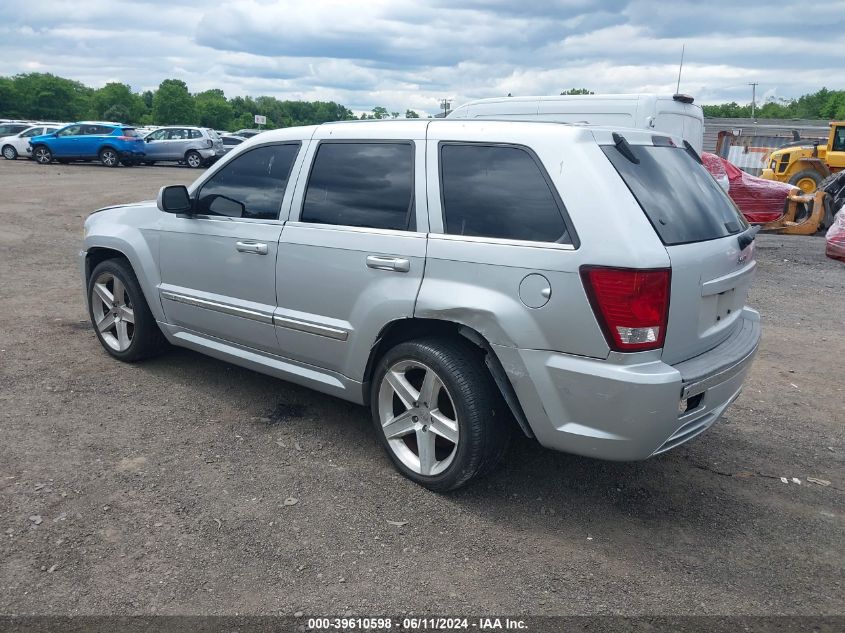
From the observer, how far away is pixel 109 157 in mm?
26859

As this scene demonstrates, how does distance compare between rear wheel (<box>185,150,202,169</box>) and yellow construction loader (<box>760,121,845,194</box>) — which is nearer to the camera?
yellow construction loader (<box>760,121,845,194</box>)

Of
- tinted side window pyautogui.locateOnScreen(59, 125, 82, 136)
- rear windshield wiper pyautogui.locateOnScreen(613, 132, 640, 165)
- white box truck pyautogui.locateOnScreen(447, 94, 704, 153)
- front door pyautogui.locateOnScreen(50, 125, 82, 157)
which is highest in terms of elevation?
white box truck pyautogui.locateOnScreen(447, 94, 704, 153)

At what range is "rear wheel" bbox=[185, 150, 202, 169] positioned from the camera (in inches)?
1150

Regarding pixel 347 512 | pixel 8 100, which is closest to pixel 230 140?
pixel 347 512

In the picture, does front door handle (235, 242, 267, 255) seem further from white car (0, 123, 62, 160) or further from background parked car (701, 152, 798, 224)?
white car (0, 123, 62, 160)

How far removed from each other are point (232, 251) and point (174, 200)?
1.88 ft

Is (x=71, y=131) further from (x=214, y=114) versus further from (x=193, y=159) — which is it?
(x=214, y=114)

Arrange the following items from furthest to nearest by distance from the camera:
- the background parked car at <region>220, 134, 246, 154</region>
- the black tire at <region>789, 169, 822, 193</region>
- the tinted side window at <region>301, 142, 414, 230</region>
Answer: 1. the background parked car at <region>220, 134, 246, 154</region>
2. the black tire at <region>789, 169, 822, 193</region>
3. the tinted side window at <region>301, 142, 414, 230</region>

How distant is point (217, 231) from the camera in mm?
4469

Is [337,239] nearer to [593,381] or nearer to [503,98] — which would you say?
[593,381]

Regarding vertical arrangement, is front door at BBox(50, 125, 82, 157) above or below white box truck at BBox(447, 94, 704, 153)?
below

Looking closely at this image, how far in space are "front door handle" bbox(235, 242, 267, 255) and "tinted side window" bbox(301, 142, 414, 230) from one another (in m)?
0.32

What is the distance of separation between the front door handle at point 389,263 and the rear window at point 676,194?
109 cm

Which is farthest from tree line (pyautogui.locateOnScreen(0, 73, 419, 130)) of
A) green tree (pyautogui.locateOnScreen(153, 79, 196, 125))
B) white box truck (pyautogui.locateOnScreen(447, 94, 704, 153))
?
white box truck (pyautogui.locateOnScreen(447, 94, 704, 153))
